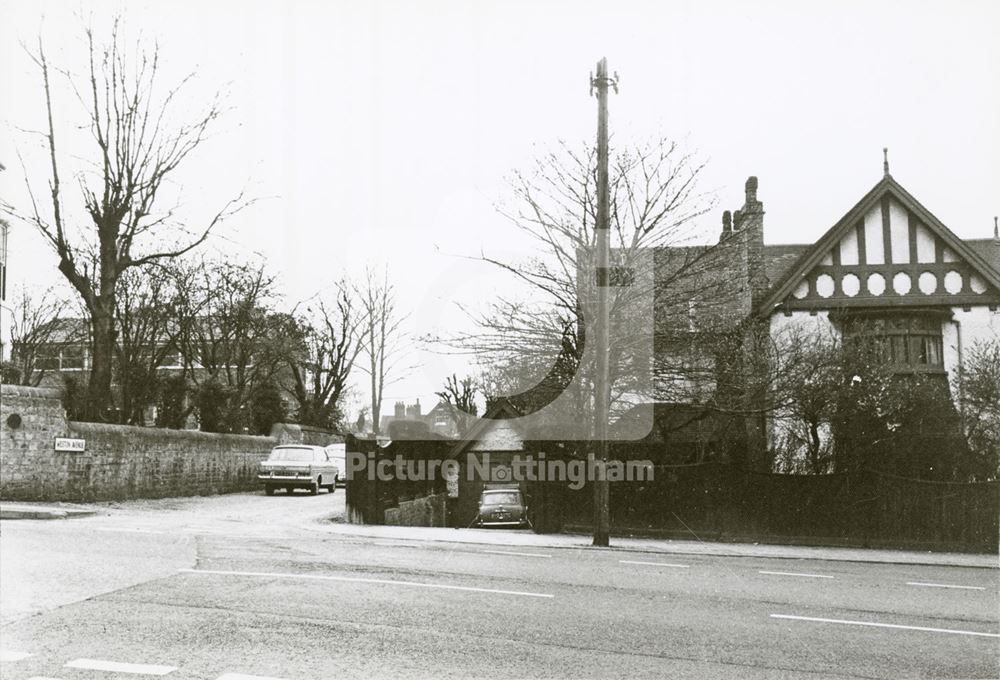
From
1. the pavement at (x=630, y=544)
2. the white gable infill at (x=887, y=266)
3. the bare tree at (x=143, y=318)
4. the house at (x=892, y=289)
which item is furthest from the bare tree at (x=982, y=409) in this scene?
the bare tree at (x=143, y=318)

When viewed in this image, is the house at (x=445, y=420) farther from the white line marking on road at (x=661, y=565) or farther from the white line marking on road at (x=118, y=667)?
the white line marking on road at (x=118, y=667)

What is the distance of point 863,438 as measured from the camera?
70.4 ft

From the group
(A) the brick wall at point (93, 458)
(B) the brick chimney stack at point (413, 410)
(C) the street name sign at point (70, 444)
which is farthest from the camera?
(B) the brick chimney stack at point (413, 410)

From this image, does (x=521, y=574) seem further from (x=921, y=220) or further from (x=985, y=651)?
(x=921, y=220)

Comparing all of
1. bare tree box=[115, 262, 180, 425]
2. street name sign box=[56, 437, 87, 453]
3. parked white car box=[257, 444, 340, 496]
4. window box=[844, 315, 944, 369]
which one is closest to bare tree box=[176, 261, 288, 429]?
bare tree box=[115, 262, 180, 425]

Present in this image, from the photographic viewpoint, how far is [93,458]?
21.2m

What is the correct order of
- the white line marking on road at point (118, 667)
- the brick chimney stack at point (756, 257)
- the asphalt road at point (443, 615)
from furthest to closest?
the brick chimney stack at point (756, 257), the asphalt road at point (443, 615), the white line marking on road at point (118, 667)

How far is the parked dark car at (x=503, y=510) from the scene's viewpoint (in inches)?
1011

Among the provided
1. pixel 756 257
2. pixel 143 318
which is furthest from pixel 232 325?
pixel 756 257

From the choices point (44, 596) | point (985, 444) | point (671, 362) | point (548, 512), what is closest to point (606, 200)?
point (671, 362)

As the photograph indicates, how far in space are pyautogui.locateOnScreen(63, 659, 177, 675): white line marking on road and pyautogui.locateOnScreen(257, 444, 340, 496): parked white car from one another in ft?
72.6

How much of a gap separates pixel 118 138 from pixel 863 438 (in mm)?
23829

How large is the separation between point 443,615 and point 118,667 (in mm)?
2997

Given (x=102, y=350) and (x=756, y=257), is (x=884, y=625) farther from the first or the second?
(x=102, y=350)
